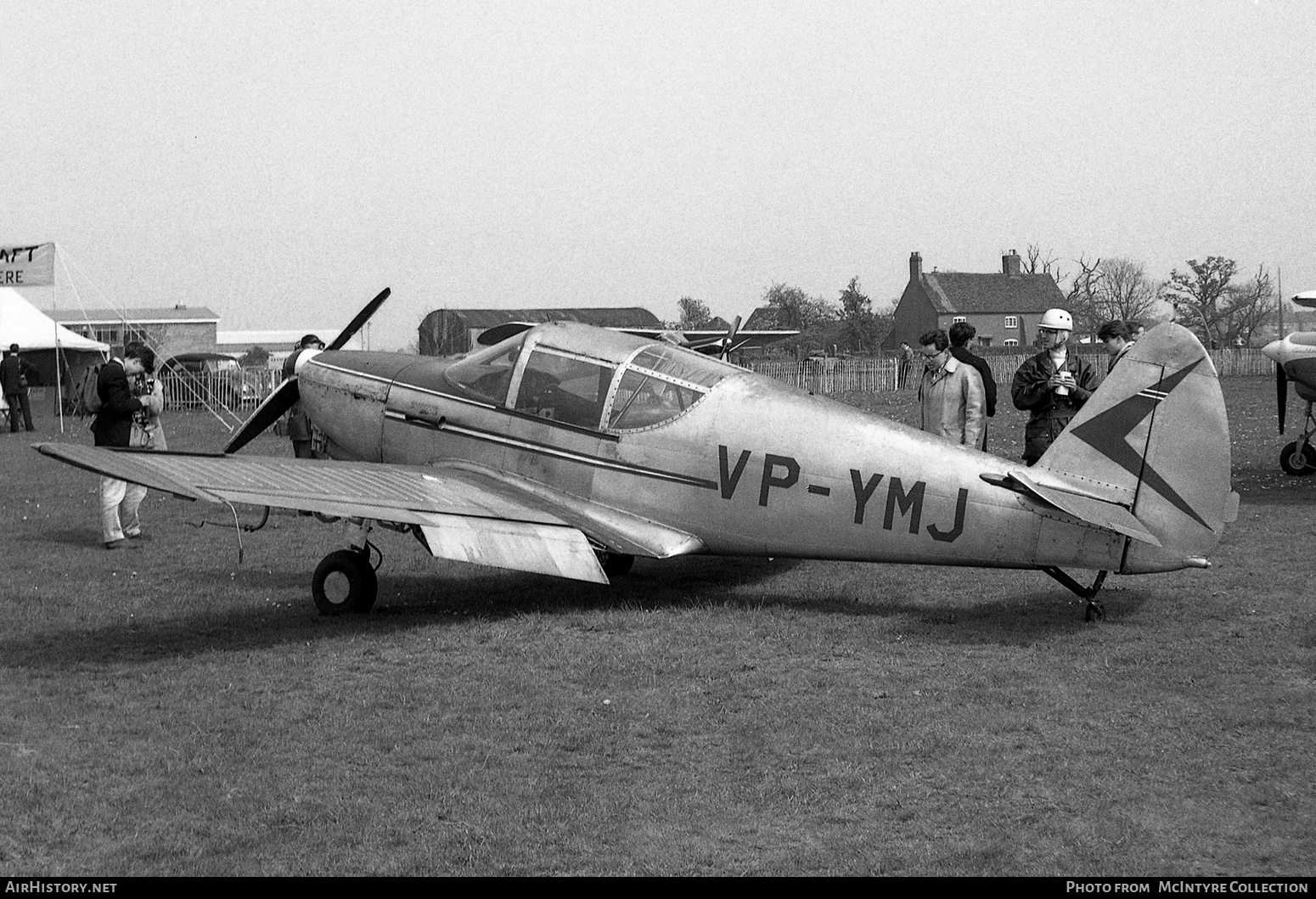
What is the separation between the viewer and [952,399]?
10.2m

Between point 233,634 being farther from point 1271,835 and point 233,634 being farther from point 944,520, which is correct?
point 1271,835

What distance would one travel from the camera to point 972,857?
4.29 m

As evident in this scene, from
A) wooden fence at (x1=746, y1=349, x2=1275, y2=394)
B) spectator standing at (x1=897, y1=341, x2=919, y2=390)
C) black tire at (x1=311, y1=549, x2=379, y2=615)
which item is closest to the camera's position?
black tire at (x1=311, y1=549, x2=379, y2=615)

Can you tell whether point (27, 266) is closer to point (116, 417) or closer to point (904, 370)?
point (116, 417)

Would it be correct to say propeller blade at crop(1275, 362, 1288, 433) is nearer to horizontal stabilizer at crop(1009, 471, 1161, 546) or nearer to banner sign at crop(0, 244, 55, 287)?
horizontal stabilizer at crop(1009, 471, 1161, 546)

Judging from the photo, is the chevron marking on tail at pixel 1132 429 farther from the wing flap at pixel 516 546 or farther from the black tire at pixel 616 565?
the black tire at pixel 616 565

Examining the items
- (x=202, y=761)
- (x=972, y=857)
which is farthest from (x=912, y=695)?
(x=202, y=761)

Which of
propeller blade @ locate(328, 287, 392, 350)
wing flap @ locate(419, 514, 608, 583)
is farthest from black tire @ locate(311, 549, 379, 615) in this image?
propeller blade @ locate(328, 287, 392, 350)

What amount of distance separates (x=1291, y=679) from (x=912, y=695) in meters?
1.93

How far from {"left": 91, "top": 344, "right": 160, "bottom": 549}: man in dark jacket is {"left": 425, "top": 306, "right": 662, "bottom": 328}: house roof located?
4054 centimetres

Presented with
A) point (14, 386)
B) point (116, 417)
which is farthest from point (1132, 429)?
point (14, 386)

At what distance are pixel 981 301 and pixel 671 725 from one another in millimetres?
78023

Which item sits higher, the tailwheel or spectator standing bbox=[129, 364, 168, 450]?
spectator standing bbox=[129, 364, 168, 450]

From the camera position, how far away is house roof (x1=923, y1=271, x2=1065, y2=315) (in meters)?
80.1
